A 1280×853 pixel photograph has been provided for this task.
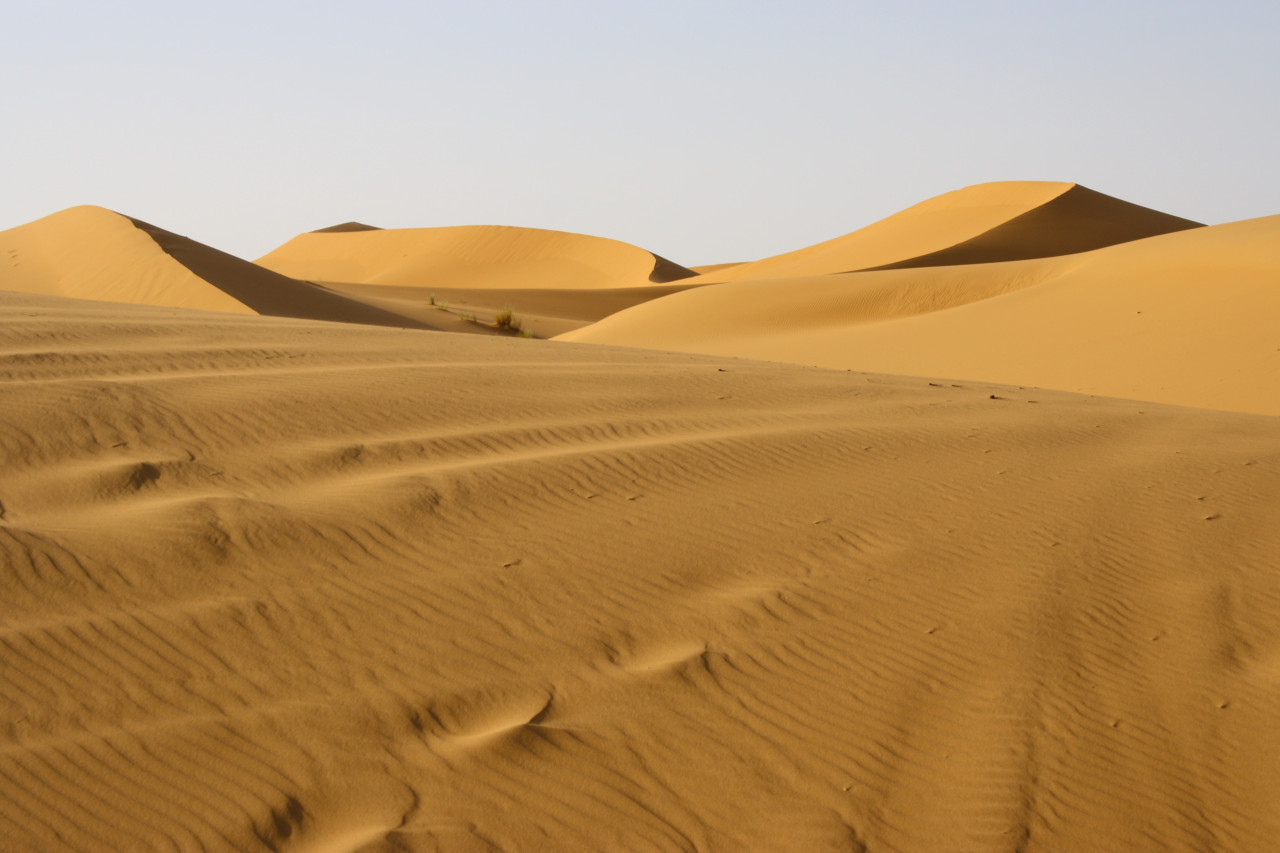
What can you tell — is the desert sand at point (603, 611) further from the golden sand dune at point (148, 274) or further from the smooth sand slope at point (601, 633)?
the golden sand dune at point (148, 274)

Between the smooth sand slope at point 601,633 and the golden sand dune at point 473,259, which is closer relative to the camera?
the smooth sand slope at point 601,633

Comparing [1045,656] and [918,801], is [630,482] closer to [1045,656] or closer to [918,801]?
[1045,656]

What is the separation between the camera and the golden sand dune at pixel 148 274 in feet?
71.1

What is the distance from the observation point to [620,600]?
354 cm

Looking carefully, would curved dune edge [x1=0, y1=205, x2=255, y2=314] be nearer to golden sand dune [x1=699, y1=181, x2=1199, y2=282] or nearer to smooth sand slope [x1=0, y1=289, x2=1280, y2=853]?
smooth sand slope [x1=0, y1=289, x2=1280, y2=853]

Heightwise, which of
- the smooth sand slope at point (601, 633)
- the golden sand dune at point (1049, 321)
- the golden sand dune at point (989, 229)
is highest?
the golden sand dune at point (989, 229)

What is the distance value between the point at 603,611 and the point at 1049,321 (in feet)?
45.1

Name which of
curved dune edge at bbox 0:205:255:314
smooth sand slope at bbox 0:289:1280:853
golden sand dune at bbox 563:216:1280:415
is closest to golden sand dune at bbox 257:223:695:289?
curved dune edge at bbox 0:205:255:314

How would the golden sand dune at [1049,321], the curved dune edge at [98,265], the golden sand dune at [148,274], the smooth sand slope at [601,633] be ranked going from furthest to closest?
the golden sand dune at [148,274] < the curved dune edge at [98,265] < the golden sand dune at [1049,321] < the smooth sand slope at [601,633]

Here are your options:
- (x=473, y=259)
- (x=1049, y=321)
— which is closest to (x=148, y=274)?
(x=1049, y=321)

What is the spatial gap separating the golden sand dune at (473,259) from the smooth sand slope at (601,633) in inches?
1947

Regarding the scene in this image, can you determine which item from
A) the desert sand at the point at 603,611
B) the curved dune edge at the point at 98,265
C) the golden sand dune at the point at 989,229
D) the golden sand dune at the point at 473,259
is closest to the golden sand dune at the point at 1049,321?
the desert sand at the point at 603,611

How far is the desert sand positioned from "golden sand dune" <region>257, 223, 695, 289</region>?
48.7 metres

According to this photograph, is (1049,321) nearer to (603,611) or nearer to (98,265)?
(603,611)
